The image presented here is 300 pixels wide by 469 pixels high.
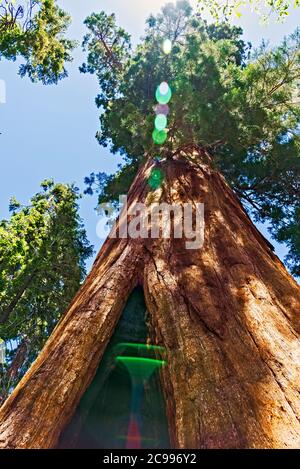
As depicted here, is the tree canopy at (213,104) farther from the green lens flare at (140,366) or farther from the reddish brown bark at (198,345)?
the green lens flare at (140,366)

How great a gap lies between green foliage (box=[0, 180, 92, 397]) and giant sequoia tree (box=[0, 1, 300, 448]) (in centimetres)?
396

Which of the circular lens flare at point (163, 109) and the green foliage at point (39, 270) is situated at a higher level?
the circular lens flare at point (163, 109)

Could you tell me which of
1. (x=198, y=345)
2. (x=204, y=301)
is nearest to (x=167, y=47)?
(x=204, y=301)

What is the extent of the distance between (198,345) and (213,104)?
496cm

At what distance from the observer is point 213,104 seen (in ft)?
21.1

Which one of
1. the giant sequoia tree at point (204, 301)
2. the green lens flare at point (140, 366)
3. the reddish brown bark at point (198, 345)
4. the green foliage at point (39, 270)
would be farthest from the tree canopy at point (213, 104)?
the green lens flare at point (140, 366)

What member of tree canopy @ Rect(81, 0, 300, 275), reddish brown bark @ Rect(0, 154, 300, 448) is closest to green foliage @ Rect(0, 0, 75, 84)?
tree canopy @ Rect(81, 0, 300, 275)

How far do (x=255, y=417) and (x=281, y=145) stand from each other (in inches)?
268

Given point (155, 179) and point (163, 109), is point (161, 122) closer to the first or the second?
point (163, 109)

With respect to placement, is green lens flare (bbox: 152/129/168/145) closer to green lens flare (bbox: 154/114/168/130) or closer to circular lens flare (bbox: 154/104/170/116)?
green lens flare (bbox: 154/114/168/130)

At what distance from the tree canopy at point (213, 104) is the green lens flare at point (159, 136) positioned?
0.24ft

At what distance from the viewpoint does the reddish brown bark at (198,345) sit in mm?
1928
